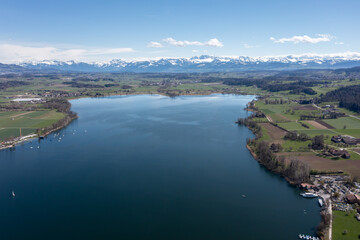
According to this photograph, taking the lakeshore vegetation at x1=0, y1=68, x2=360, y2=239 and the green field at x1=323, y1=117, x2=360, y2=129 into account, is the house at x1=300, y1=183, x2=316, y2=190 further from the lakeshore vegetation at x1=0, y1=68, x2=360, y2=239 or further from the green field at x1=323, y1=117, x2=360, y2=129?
the green field at x1=323, y1=117, x2=360, y2=129

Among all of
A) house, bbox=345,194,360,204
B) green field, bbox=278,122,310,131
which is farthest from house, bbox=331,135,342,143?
house, bbox=345,194,360,204

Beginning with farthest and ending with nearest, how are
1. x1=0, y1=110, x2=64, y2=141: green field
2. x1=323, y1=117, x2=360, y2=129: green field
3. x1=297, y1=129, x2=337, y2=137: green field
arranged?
x1=323, y1=117, x2=360, y2=129: green field, x1=0, y1=110, x2=64, y2=141: green field, x1=297, y1=129, x2=337, y2=137: green field

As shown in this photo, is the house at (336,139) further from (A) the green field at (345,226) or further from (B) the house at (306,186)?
(A) the green field at (345,226)

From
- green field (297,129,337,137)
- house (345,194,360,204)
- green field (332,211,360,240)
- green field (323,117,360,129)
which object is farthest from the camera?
green field (323,117,360,129)

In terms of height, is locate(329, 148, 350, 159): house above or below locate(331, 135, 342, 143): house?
below

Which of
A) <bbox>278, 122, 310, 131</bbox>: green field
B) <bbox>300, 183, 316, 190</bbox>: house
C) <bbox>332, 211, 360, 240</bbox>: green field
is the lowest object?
<bbox>332, 211, 360, 240</bbox>: green field

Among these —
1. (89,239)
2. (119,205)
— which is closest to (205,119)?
(119,205)

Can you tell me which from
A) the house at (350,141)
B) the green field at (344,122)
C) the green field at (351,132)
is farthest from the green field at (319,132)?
the house at (350,141)
